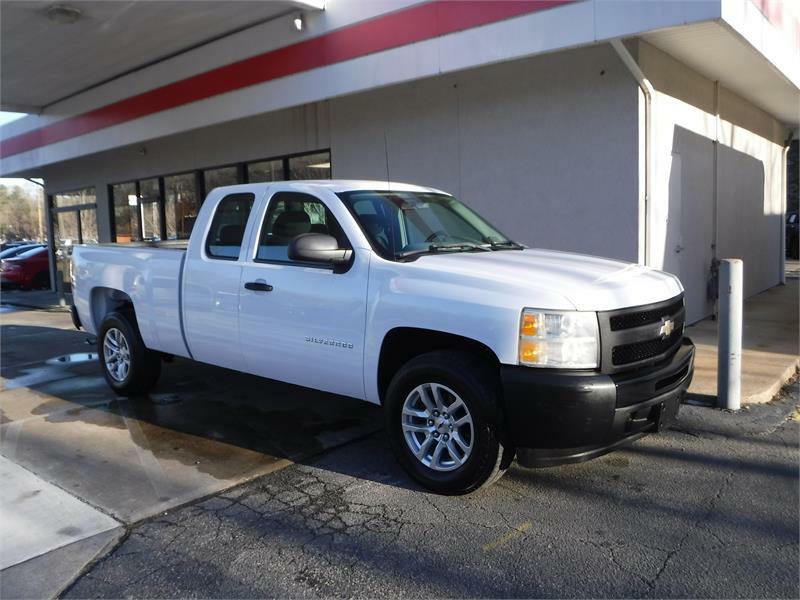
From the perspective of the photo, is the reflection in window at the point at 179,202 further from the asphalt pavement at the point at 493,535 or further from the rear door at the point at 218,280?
the asphalt pavement at the point at 493,535

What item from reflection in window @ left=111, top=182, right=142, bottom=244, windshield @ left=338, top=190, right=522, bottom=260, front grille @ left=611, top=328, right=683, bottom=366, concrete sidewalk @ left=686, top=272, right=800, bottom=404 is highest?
reflection in window @ left=111, top=182, right=142, bottom=244

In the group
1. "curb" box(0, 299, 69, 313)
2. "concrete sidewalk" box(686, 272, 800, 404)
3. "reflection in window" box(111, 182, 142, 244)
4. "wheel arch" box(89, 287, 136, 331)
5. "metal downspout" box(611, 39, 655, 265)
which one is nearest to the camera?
"concrete sidewalk" box(686, 272, 800, 404)

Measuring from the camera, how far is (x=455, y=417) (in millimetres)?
4035

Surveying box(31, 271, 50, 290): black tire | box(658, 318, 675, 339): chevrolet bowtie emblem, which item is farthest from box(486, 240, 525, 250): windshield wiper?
box(31, 271, 50, 290): black tire

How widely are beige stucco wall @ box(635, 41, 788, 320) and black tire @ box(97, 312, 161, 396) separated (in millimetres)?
5871

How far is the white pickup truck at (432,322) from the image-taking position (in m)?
3.66

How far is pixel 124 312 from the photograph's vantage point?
6.62m

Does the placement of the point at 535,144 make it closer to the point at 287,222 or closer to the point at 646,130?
the point at 646,130

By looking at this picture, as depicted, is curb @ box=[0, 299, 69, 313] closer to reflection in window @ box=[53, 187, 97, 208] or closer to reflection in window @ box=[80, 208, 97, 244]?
reflection in window @ box=[80, 208, 97, 244]

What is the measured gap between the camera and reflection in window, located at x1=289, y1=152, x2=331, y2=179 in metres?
12.1

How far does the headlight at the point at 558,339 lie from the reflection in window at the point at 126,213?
52.4ft

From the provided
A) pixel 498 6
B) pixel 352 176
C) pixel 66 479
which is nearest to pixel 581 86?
pixel 498 6

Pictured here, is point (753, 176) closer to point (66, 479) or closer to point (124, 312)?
point (124, 312)

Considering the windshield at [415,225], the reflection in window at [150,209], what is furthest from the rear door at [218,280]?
the reflection in window at [150,209]
